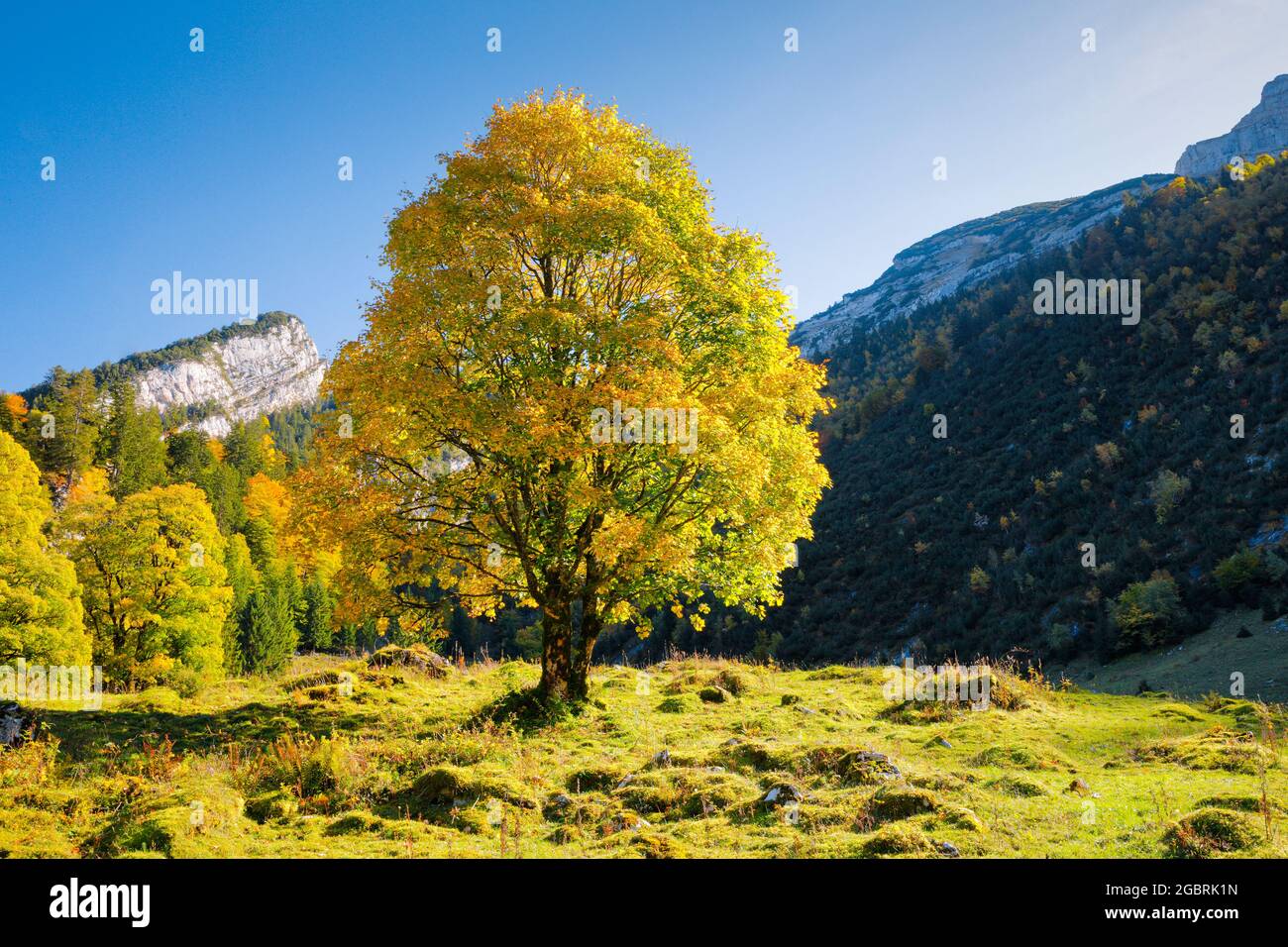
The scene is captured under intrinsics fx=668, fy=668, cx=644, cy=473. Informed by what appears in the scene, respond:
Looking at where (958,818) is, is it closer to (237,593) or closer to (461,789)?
(461,789)

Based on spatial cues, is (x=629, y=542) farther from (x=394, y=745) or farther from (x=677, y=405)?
(x=394, y=745)

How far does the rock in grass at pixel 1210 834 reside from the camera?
6555 mm

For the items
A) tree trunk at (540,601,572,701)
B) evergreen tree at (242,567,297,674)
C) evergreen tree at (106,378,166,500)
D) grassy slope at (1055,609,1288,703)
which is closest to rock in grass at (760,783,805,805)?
tree trunk at (540,601,572,701)

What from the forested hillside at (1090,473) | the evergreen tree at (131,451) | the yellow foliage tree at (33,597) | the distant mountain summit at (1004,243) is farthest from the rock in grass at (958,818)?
the distant mountain summit at (1004,243)

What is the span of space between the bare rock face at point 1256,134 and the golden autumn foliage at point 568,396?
208009 millimetres

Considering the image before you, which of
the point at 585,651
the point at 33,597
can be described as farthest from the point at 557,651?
the point at 33,597

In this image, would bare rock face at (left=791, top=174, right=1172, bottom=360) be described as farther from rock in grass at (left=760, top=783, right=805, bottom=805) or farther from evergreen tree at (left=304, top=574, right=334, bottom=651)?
rock in grass at (left=760, top=783, right=805, bottom=805)

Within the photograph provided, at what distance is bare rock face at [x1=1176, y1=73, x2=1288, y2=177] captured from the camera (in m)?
162

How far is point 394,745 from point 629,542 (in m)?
5.61

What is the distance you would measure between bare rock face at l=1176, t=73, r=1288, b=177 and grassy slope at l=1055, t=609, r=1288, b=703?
191211 millimetres

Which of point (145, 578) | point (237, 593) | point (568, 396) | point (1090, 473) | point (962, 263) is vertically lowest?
point (237, 593)

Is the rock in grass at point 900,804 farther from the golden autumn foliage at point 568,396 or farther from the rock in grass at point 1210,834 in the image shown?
the golden autumn foliage at point 568,396

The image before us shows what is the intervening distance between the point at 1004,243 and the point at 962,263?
9.89 m

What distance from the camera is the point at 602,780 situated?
10414mm
